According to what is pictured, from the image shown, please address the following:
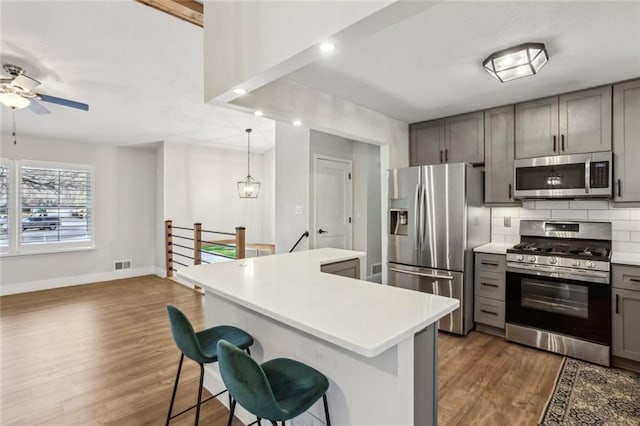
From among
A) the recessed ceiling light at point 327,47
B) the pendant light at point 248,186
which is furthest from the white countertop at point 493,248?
the pendant light at point 248,186

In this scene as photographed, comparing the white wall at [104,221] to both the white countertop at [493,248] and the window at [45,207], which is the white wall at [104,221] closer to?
the window at [45,207]

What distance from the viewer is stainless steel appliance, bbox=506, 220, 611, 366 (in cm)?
271

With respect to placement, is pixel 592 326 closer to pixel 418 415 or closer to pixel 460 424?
pixel 460 424

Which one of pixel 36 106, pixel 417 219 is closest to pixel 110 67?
pixel 36 106

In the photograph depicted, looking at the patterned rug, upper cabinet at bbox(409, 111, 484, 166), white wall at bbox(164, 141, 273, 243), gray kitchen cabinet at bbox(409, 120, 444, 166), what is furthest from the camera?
white wall at bbox(164, 141, 273, 243)

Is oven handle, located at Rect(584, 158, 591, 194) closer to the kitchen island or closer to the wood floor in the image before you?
the wood floor

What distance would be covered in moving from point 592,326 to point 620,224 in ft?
3.52

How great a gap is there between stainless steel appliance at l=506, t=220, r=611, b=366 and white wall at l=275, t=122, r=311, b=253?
2.51m

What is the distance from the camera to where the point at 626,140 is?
2844 mm

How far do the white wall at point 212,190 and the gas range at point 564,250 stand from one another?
545 cm

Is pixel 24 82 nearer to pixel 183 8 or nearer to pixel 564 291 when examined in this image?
pixel 183 8

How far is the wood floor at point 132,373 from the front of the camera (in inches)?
84.2

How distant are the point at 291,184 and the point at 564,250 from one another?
10.7ft

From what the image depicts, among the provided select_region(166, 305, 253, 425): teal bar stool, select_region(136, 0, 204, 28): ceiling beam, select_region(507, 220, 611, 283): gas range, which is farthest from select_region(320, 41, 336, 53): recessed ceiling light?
select_region(507, 220, 611, 283): gas range
